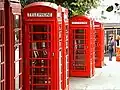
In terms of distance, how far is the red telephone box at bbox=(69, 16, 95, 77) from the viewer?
16.5m

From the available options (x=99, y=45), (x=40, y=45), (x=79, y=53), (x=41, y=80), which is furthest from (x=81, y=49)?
(x=40, y=45)

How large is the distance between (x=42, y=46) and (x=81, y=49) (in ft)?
22.7

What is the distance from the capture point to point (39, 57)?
10094 millimetres

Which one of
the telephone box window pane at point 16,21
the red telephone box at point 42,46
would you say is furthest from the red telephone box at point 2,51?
the red telephone box at point 42,46

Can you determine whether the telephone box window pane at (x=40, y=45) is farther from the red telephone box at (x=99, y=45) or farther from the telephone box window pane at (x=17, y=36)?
the red telephone box at (x=99, y=45)

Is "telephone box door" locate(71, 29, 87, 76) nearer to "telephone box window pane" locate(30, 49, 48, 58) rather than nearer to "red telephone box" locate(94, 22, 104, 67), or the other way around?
"red telephone box" locate(94, 22, 104, 67)

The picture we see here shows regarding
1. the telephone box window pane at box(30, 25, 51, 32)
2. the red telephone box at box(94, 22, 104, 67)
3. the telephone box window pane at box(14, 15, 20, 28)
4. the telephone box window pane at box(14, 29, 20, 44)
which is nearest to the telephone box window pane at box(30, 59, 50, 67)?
the telephone box window pane at box(30, 25, 51, 32)

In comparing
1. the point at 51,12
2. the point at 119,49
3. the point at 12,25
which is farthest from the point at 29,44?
the point at 119,49

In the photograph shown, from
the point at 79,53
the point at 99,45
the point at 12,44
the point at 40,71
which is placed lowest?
the point at 40,71

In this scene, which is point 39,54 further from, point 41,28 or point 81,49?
point 81,49

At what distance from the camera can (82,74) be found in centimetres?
1677

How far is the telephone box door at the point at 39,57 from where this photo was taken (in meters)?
9.93

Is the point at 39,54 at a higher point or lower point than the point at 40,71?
higher

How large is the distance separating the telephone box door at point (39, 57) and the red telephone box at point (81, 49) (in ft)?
21.2
